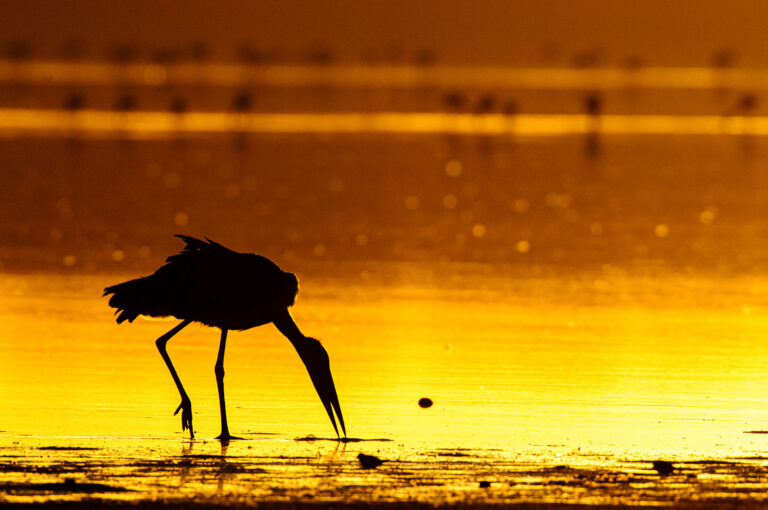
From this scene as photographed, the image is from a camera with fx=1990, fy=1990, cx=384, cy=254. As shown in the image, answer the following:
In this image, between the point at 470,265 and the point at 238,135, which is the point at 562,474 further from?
the point at 238,135

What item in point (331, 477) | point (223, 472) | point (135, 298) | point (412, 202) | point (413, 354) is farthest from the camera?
point (412, 202)

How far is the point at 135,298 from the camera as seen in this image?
11.2 metres

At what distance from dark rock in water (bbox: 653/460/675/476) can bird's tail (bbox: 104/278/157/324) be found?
10.1 ft

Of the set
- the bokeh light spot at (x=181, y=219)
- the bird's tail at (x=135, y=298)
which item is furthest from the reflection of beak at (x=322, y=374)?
the bokeh light spot at (x=181, y=219)

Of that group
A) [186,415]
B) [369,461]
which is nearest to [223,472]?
[369,461]

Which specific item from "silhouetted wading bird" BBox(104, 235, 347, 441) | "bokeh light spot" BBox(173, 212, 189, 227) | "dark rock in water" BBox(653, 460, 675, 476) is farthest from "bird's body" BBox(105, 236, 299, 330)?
"bokeh light spot" BBox(173, 212, 189, 227)

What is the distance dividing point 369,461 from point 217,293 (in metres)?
1.65

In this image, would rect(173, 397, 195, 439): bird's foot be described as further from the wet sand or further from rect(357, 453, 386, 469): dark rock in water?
rect(357, 453, 386, 469): dark rock in water

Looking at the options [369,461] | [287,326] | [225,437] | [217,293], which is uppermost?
[217,293]

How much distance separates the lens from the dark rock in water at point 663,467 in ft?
31.6

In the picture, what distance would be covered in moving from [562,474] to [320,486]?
47.4 inches

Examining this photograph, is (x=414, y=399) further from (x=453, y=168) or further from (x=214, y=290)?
(x=453, y=168)

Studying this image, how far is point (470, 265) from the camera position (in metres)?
21.1

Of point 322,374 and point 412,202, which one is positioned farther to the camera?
point 412,202
